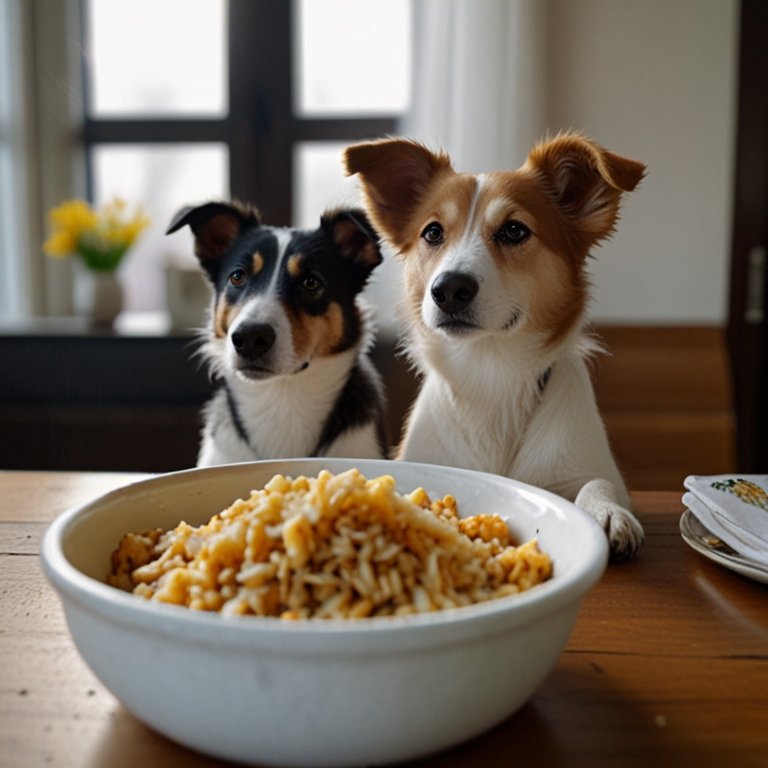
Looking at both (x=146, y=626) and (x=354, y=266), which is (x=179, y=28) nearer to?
(x=354, y=266)

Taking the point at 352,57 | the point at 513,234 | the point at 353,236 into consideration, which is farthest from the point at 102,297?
the point at 513,234

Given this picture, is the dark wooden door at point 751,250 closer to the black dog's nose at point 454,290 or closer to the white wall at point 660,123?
Result: the white wall at point 660,123

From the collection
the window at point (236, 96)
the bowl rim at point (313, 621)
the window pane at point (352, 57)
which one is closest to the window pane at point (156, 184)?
the window at point (236, 96)

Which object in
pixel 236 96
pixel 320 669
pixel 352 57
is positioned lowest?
pixel 320 669

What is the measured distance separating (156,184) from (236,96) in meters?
0.48

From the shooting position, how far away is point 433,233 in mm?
1289

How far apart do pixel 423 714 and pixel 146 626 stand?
160mm

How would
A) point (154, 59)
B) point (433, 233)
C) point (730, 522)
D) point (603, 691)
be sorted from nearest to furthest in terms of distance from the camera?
point (603, 691), point (730, 522), point (433, 233), point (154, 59)

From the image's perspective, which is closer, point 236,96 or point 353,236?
point 353,236

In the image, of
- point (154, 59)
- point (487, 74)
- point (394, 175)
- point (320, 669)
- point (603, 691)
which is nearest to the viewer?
point (320, 669)

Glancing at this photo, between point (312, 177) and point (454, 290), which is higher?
point (312, 177)

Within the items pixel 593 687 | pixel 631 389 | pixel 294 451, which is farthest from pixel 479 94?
pixel 593 687

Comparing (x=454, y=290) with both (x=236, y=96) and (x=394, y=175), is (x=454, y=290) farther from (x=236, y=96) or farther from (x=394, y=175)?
(x=236, y=96)

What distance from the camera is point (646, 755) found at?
20.2 inches
